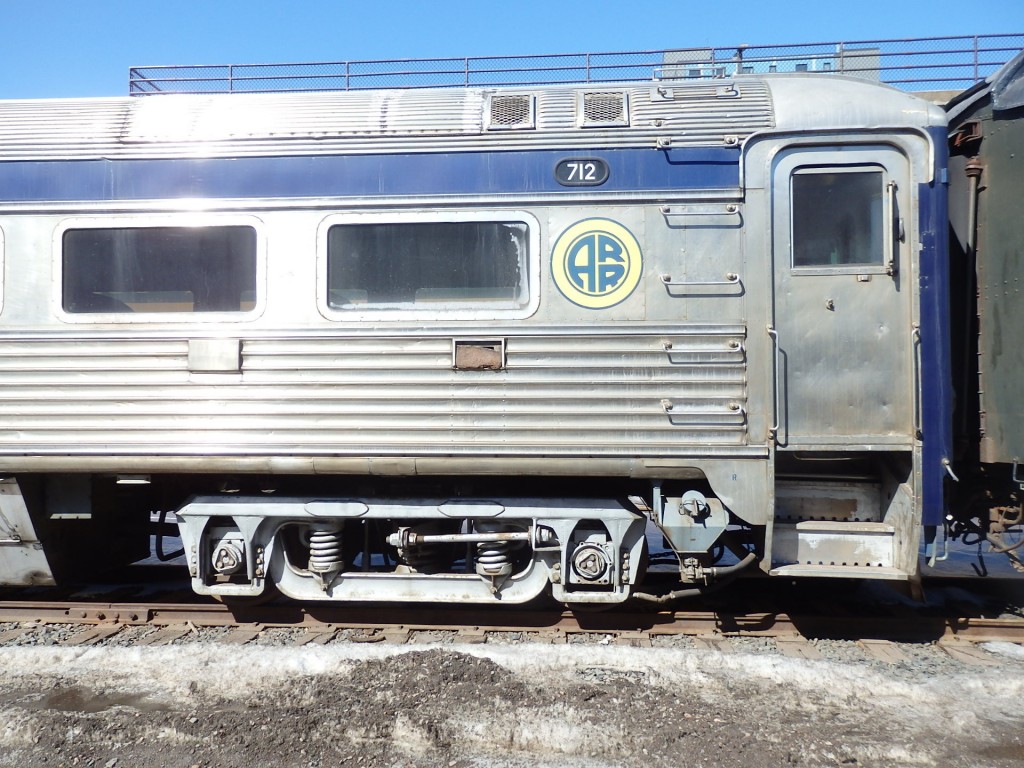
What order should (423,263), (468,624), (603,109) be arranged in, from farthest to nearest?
1. (468,624)
2. (603,109)
3. (423,263)

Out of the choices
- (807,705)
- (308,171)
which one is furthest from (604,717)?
(308,171)

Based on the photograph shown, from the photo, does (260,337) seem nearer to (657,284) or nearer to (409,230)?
(409,230)

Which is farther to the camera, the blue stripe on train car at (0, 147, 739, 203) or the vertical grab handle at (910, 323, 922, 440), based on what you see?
the blue stripe on train car at (0, 147, 739, 203)

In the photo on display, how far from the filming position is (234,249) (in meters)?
4.42

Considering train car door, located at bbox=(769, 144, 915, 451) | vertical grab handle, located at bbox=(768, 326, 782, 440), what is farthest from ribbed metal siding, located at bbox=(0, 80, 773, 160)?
vertical grab handle, located at bbox=(768, 326, 782, 440)

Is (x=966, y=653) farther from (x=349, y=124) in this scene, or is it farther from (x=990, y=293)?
(x=349, y=124)

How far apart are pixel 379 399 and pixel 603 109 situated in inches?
91.8

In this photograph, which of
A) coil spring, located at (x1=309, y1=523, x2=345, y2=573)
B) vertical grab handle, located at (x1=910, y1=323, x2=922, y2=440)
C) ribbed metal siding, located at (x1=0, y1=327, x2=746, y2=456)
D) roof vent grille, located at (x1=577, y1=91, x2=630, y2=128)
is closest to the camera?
vertical grab handle, located at (x1=910, y1=323, x2=922, y2=440)

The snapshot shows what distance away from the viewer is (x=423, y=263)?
14.3 feet

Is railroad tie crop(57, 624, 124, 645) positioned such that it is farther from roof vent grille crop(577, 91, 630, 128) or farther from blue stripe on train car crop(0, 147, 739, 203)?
roof vent grille crop(577, 91, 630, 128)

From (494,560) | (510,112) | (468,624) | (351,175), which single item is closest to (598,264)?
(510,112)

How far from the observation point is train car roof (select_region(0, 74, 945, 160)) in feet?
14.0

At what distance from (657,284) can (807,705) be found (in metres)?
2.46

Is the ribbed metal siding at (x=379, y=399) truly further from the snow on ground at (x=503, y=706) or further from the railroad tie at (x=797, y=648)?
the railroad tie at (x=797, y=648)
